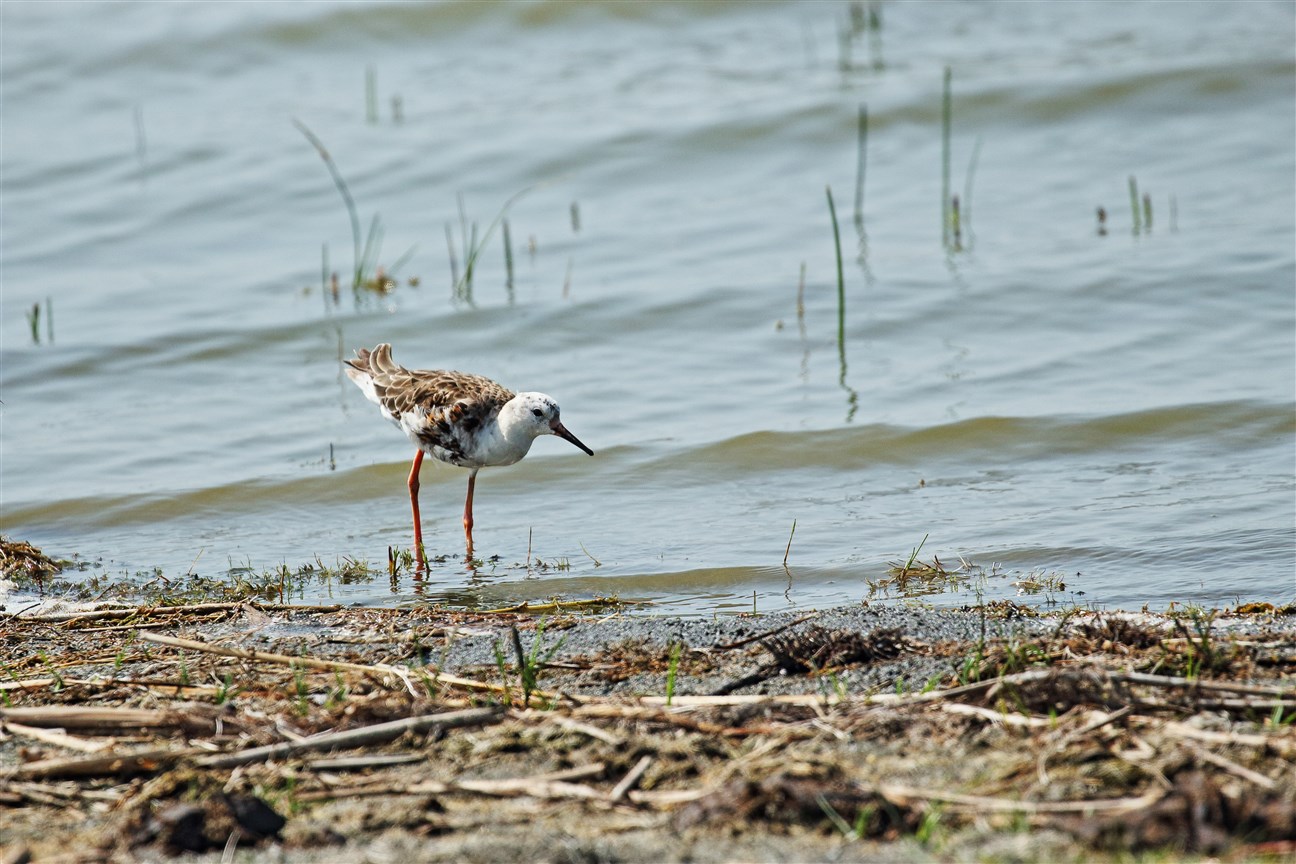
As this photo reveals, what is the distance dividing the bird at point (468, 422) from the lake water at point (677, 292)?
442 mm

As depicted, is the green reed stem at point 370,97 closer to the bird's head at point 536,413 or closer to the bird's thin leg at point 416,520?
the bird's thin leg at point 416,520

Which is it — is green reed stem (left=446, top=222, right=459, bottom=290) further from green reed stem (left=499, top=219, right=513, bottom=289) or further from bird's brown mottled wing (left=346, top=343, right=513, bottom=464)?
bird's brown mottled wing (left=346, top=343, right=513, bottom=464)

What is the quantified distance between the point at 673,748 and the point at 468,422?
14.7 ft

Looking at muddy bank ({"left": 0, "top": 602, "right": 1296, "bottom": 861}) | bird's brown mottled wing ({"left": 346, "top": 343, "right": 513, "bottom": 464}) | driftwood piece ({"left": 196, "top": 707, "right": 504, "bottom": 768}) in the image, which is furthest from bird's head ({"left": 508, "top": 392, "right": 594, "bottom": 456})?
driftwood piece ({"left": 196, "top": 707, "right": 504, "bottom": 768})

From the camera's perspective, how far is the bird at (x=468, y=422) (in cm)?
Answer: 848

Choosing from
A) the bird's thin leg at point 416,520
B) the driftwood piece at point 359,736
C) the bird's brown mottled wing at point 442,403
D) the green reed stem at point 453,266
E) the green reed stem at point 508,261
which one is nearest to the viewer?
the driftwood piece at point 359,736

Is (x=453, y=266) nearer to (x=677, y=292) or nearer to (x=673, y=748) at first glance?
(x=677, y=292)

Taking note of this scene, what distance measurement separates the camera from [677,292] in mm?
12922

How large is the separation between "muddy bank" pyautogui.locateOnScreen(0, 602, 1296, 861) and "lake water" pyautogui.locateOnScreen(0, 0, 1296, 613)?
1.75 meters

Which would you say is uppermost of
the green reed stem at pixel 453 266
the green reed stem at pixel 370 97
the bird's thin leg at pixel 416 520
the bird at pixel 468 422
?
the green reed stem at pixel 370 97

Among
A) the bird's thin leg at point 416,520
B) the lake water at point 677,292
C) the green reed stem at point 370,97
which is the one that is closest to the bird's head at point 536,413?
the lake water at point 677,292

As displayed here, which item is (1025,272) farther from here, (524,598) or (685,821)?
(685,821)

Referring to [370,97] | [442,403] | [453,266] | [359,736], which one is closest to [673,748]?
[359,736]

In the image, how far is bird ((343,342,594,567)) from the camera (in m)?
8.48
